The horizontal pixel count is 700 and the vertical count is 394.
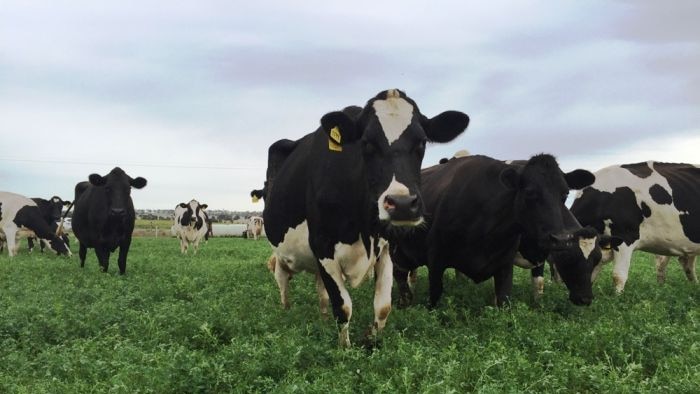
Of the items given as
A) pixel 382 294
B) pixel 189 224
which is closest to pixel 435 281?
pixel 382 294

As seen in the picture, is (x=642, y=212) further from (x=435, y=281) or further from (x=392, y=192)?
(x=392, y=192)

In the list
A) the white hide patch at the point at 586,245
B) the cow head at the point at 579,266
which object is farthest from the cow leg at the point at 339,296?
the white hide patch at the point at 586,245

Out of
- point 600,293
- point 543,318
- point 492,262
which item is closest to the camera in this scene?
point 543,318

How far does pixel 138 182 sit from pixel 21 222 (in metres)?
9.41

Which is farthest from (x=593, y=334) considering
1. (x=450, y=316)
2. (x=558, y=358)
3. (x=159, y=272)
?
(x=159, y=272)

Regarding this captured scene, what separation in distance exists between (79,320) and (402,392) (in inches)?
184

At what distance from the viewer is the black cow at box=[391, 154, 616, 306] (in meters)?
7.14

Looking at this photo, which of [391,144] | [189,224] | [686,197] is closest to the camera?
[391,144]

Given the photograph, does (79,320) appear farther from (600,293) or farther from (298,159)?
(600,293)

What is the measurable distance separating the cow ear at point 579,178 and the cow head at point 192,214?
1973cm

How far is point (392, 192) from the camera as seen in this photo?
4.84 m

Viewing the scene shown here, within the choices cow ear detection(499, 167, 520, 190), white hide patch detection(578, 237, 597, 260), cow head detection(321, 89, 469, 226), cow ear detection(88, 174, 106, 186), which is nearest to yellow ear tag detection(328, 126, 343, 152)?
cow head detection(321, 89, 469, 226)

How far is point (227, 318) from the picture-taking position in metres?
6.83

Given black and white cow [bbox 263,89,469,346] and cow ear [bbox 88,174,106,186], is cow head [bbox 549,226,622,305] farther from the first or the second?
cow ear [bbox 88,174,106,186]
